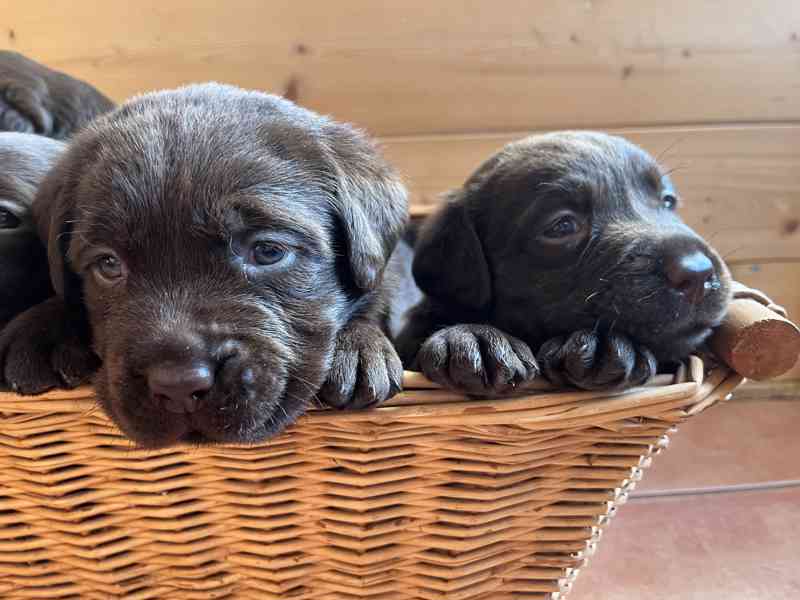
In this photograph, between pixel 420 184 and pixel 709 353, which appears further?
pixel 420 184

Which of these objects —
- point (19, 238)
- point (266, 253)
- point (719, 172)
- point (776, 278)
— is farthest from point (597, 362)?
point (776, 278)

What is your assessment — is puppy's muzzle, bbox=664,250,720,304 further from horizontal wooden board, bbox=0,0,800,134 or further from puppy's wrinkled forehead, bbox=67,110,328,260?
horizontal wooden board, bbox=0,0,800,134

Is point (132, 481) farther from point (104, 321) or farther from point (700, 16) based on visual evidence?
point (700, 16)

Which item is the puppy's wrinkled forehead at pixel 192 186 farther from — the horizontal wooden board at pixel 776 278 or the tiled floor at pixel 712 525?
the horizontal wooden board at pixel 776 278

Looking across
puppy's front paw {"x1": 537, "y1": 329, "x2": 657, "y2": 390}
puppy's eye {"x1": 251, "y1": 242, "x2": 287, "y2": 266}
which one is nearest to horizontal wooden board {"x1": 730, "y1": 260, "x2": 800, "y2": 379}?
puppy's front paw {"x1": 537, "y1": 329, "x2": 657, "y2": 390}

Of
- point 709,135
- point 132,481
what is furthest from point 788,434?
point 132,481

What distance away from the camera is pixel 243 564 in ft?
5.63

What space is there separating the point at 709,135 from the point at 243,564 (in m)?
2.54

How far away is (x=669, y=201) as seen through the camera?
2119 millimetres

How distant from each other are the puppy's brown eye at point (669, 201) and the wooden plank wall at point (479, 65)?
1048 millimetres

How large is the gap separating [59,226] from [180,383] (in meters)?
0.53

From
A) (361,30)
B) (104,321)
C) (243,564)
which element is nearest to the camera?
(104,321)

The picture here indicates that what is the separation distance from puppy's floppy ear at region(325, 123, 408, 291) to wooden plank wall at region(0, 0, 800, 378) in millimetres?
1168

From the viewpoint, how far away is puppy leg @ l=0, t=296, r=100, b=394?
1505 millimetres
